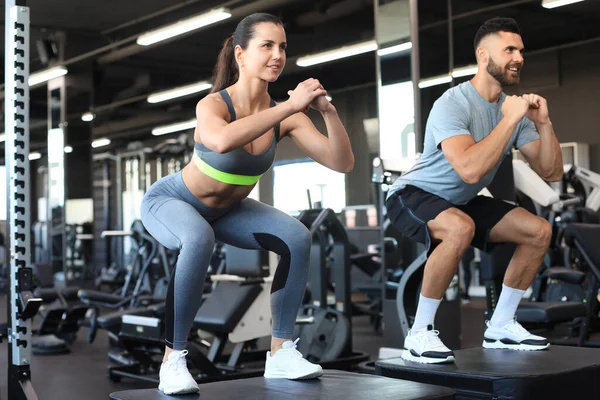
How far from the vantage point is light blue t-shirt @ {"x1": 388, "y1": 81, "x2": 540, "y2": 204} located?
9.03 feet

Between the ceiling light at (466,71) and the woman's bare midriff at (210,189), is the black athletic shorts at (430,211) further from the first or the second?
the ceiling light at (466,71)

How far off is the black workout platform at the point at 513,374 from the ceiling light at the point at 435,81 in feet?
8.76

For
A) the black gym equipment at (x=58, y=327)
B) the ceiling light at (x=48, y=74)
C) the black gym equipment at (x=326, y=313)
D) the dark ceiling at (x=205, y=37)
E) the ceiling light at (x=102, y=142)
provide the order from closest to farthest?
the black gym equipment at (x=326, y=313) → the black gym equipment at (x=58, y=327) → the dark ceiling at (x=205, y=37) → the ceiling light at (x=48, y=74) → the ceiling light at (x=102, y=142)

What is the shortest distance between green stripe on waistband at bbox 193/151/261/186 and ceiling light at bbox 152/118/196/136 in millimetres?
10628

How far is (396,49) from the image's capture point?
527cm

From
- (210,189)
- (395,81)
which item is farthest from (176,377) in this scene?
(395,81)

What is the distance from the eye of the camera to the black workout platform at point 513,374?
2436 mm

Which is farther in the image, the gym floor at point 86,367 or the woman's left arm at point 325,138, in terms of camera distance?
the gym floor at point 86,367

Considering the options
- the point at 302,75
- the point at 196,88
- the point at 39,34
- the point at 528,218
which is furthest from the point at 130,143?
the point at 528,218

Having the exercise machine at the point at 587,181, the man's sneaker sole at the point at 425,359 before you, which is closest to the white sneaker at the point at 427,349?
the man's sneaker sole at the point at 425,359

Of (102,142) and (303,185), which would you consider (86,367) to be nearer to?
(303,185)

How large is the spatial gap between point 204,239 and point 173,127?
1171cm

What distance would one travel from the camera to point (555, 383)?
2.50 metres

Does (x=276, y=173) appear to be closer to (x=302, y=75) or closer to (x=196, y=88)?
(x=302, y=75)
